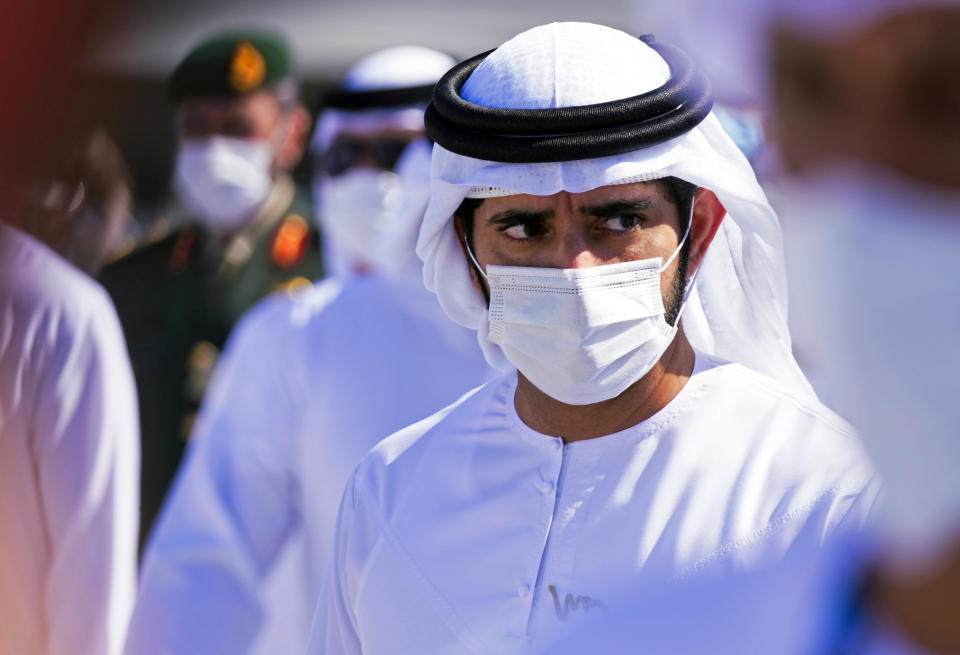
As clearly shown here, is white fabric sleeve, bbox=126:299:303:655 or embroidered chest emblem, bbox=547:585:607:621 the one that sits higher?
embroidered chest emblem, bbox=547:585:607:621

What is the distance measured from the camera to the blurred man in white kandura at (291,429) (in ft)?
13.5

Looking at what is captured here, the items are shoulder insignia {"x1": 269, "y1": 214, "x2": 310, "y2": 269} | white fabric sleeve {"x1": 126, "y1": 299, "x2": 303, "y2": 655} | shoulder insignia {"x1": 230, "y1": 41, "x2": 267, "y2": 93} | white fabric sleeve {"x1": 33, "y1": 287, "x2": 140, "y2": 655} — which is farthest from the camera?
shoulder insignia {"x1": 230, "y1": 41, "x2": 267, "y2": 93}

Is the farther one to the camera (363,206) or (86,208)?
(363,206)

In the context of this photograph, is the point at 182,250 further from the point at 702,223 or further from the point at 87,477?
the point at 702,223

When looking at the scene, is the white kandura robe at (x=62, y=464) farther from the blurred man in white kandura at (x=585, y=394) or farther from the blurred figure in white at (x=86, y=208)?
the blurred man in white kandura at (x=585, y=394)

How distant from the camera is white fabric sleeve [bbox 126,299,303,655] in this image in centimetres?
405

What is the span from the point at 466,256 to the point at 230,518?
5.34 ft

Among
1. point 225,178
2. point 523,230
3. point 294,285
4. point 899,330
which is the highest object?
point 899,330

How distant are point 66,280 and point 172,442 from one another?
2.26 metres

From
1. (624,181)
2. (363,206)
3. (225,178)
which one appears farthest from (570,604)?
(225,178)

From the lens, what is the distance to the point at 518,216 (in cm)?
270

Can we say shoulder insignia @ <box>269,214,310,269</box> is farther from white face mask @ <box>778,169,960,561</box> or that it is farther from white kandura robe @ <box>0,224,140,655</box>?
white face mask @ <box>778,169,960,561</box>

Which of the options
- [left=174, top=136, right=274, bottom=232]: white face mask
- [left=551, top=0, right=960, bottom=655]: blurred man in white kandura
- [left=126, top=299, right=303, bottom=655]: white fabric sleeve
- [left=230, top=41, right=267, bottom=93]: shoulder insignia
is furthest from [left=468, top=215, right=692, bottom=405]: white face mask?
[left=230, top=41, right=267, bottom=93]: shoulder insignia

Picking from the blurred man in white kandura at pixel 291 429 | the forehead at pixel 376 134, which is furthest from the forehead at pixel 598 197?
the forehead at pixel 376 134
